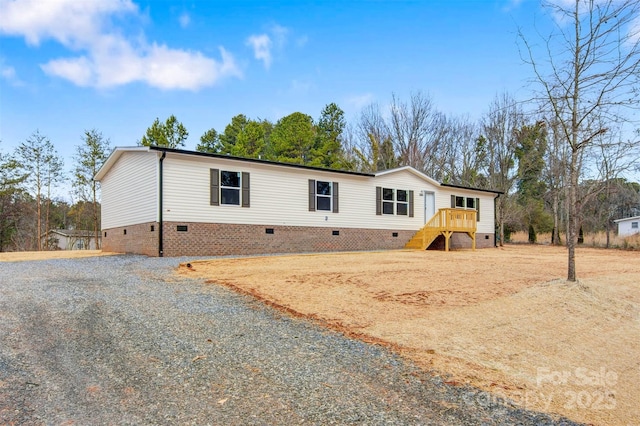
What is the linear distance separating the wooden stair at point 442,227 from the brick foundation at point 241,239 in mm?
602

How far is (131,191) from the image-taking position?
14305mm

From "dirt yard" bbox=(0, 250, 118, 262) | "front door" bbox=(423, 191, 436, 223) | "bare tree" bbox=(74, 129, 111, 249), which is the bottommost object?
"dirt yard" bbox=(0, 250, 118, 262)

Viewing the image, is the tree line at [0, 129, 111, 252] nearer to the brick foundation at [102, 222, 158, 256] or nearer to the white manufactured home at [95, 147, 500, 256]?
the white manufactured home at [95, 147, 500, 256]

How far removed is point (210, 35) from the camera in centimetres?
1424

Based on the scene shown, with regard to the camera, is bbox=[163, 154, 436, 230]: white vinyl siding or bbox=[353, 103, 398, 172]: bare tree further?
bbox=[353, 103, 398, 172]: bare tree

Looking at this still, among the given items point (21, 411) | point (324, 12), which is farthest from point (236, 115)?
point (21, 411)

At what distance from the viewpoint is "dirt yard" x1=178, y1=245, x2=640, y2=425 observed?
11.4 feet

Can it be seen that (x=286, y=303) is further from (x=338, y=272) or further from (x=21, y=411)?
(x=21, y=411)

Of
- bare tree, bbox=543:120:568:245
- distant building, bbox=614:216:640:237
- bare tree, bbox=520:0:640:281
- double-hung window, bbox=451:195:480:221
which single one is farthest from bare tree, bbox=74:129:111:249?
distant building, bbox=614:216:640:237

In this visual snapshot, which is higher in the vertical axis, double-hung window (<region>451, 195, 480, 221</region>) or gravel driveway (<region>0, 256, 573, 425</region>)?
double-hung window (<region>451, 195, 480, 221</region>)

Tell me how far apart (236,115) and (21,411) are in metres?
30.7

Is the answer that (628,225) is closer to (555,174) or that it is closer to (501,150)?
(555,174)

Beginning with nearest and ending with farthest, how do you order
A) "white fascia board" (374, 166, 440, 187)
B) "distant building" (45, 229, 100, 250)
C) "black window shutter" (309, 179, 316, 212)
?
"black window shutter" (309, 179, 316, 212) < "white fascia board" (374, 166, 440, 187) < "distant building" (45, 229, 100, 250)

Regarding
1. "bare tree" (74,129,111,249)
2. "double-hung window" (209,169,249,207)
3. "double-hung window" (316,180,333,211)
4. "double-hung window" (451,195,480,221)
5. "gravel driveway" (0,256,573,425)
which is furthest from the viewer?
"bare tree" (74,129,111,249)
